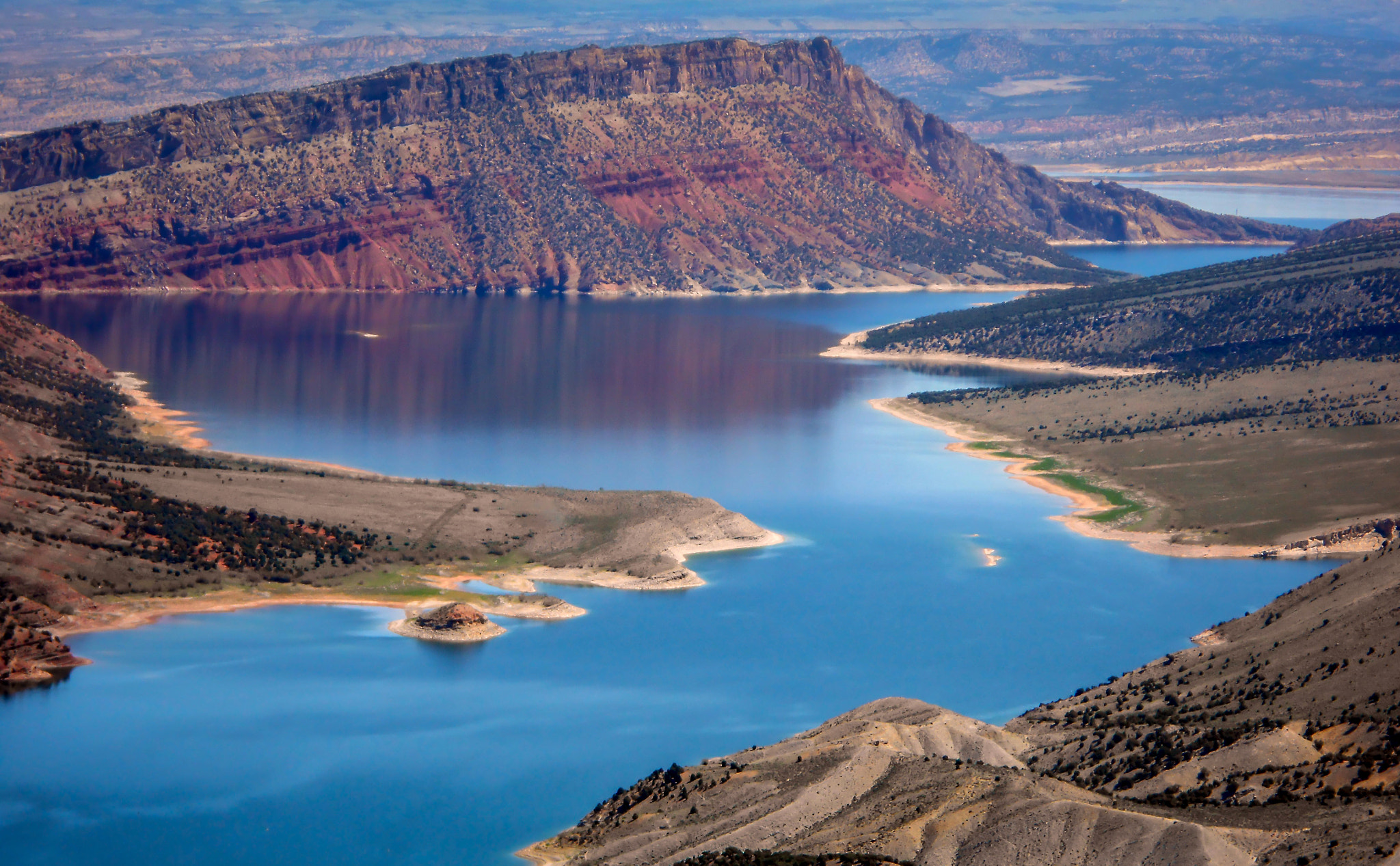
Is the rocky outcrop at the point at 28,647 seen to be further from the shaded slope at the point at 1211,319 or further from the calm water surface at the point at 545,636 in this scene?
the shaded slope at the point at 1211,319

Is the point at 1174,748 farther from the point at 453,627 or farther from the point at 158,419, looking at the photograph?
the point at 158,419

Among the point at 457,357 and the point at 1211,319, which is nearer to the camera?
the point at 457,357

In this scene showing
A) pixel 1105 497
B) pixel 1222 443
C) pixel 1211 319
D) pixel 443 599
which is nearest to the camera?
pixel 443 599

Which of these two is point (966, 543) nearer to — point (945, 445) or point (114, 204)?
point (945, 445)

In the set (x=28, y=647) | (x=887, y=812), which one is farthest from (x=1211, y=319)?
(x=887, y=812)

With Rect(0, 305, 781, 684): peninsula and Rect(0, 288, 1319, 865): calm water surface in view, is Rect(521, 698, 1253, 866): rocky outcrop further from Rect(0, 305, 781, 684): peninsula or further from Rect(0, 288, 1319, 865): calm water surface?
Rect(0, 305, 781, 684): peninsula

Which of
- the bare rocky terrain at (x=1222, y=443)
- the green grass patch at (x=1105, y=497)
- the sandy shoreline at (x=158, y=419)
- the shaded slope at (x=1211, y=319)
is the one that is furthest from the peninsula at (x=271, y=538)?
the shaded slope at (x=1211, y=319)

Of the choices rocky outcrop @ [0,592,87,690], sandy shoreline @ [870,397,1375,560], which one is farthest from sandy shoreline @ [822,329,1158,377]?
rocky outcrop @ [0,592,87,690]
